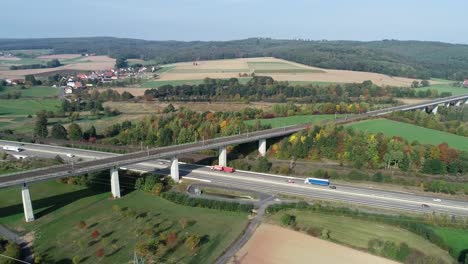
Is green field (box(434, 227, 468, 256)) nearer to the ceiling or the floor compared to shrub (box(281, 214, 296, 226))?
nearer to the floor

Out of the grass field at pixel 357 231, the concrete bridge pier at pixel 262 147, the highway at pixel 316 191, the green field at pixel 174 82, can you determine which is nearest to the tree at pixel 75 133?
the highway at pixel 316 191

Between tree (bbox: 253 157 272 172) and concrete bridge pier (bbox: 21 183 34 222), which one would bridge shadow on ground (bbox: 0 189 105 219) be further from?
tree (bbox: 253 157 272 172)

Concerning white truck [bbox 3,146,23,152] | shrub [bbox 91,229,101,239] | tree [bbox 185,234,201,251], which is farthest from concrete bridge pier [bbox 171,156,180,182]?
white truck [bbox 3,146,23,152]

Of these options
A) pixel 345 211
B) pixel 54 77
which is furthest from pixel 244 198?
pixel 54 77

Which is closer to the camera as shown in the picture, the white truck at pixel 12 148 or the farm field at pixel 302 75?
the white truck at pixel 12 148

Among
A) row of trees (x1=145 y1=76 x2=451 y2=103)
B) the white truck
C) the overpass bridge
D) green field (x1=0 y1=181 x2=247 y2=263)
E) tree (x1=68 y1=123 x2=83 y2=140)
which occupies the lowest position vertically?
green field (x1=0 y1=181 x2=247 y2=263)

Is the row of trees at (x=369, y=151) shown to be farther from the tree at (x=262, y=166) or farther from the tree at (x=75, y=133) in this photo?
the tree at (x=75, y=133)

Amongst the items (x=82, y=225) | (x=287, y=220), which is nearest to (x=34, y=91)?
(x=82, y=225)
